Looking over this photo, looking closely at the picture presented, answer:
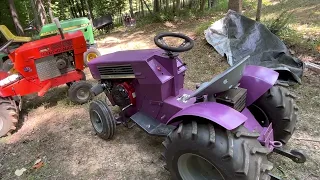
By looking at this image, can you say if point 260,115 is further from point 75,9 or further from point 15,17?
point 75,9

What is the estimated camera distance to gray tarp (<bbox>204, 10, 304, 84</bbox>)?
4352 mm

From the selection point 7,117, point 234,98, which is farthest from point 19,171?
point 234,98

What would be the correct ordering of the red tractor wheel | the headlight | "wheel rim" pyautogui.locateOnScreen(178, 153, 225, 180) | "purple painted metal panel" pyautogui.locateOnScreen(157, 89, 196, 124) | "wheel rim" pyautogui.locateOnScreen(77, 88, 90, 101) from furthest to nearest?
"wheel rim" pyautogui.locateOnScreen(77, 88, 90, 101) → the headlight → the red tractor wheel → "purple painted metal panel" pyautogui.locateOnScreen(157, 89, 196, 124) → "wheel rim" pyautogui.locateOnScreen(178, 153, 225, 180)

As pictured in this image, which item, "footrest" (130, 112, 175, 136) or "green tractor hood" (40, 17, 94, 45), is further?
"green tractor hood" (40, 17, 94, 45)

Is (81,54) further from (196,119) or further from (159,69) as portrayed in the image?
(196,119)

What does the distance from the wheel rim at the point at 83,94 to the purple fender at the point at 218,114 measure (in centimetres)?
271

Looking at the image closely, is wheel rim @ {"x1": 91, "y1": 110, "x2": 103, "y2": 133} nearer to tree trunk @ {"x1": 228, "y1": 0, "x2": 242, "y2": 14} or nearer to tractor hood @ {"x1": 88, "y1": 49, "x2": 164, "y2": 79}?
tractor hood @ {"x1": 88, "y1": 49, "x2": 164, "y2": 79}

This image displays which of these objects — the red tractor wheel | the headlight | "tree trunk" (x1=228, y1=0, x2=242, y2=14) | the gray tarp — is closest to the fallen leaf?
the red tractor wheel

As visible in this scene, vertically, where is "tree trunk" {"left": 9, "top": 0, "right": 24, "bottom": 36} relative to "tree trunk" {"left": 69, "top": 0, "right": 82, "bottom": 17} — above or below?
above

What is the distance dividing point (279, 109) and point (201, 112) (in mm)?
944

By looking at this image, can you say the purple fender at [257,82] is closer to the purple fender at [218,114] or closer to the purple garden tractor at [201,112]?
the purple garden tractor at [201,112]

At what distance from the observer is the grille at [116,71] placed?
3.02 metres

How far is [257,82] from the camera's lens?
2543 millimetres

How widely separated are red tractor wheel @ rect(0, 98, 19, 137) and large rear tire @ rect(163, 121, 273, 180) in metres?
2.68
